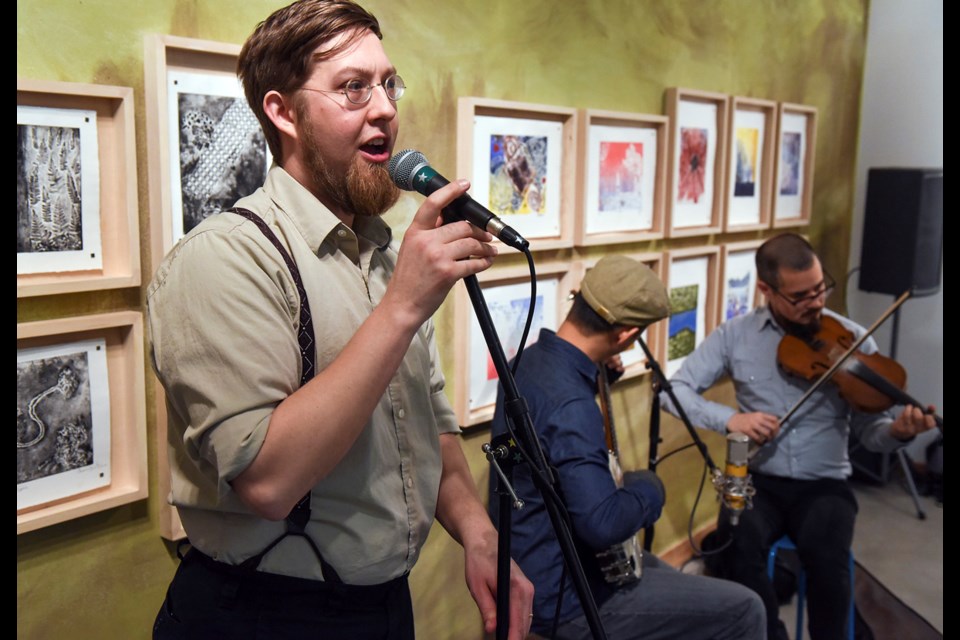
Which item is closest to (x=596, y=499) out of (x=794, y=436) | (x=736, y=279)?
(x=794, y=436)

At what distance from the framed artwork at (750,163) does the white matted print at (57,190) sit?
8.56ft

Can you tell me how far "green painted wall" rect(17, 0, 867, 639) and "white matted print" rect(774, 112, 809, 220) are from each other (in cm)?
13

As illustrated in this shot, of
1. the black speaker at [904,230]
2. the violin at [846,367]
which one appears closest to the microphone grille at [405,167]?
the violin at [846,367]

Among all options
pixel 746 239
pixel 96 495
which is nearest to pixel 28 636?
pixel 96 495

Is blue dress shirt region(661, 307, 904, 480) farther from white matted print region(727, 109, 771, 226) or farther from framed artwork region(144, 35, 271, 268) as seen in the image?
framed artwork region(144, 35, 271, 268)

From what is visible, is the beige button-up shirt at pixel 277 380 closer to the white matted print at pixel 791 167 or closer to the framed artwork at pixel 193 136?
the framed artwork at pixel 193 136

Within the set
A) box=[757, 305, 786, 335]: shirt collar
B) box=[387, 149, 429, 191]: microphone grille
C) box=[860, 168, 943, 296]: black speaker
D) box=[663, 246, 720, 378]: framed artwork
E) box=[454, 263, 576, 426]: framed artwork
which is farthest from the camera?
box=[860, 168, 943, 296]: black speaker

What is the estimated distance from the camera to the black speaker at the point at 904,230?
4242 mm

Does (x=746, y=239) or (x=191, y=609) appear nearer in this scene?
(x=191, y=609)

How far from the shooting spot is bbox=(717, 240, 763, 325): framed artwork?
3635mm

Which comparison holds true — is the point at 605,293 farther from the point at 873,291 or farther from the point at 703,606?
the point at 873,291

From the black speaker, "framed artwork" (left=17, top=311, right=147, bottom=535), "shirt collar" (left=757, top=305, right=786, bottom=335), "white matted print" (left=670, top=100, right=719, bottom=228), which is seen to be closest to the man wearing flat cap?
"framed artwork" (left=17, top=311, right=147, bottom=535)

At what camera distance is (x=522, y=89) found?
8.27 ft
